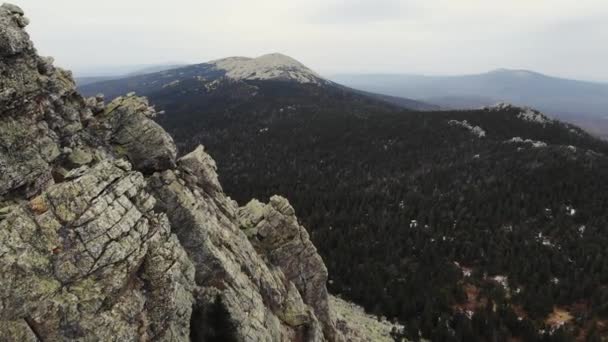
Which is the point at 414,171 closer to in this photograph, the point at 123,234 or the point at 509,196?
the point at 509,196

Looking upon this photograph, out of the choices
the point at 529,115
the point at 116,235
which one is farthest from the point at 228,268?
the point at 529,115

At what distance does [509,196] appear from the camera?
Result: 313ft

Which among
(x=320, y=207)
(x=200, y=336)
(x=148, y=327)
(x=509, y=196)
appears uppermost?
(x=148, y=327)

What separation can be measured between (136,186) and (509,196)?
89150mm

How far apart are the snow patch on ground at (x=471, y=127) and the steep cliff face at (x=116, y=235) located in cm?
12405

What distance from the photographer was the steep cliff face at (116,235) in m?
18.1

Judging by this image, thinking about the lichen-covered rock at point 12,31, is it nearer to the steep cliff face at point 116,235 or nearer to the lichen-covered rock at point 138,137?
the steep cliff face at point 116,235

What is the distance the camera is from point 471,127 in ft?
516

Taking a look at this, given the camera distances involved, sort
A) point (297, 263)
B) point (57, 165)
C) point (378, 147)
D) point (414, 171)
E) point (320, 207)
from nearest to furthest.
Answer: point (57, 165) < point (297, 263) < point (320, 207) < point (414, 171) < point (378, 147)

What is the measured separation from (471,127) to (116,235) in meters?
153

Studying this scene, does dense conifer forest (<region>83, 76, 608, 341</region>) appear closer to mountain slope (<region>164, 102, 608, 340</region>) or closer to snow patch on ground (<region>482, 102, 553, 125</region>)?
mountain slope (<region>164, 102, 608, 340</region>)

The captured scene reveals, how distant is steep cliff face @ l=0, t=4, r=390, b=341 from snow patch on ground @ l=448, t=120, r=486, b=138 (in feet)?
407

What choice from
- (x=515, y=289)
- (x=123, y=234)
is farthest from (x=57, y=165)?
(x=515, y=289)

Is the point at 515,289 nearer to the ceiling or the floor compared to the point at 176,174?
nearer to the floor
